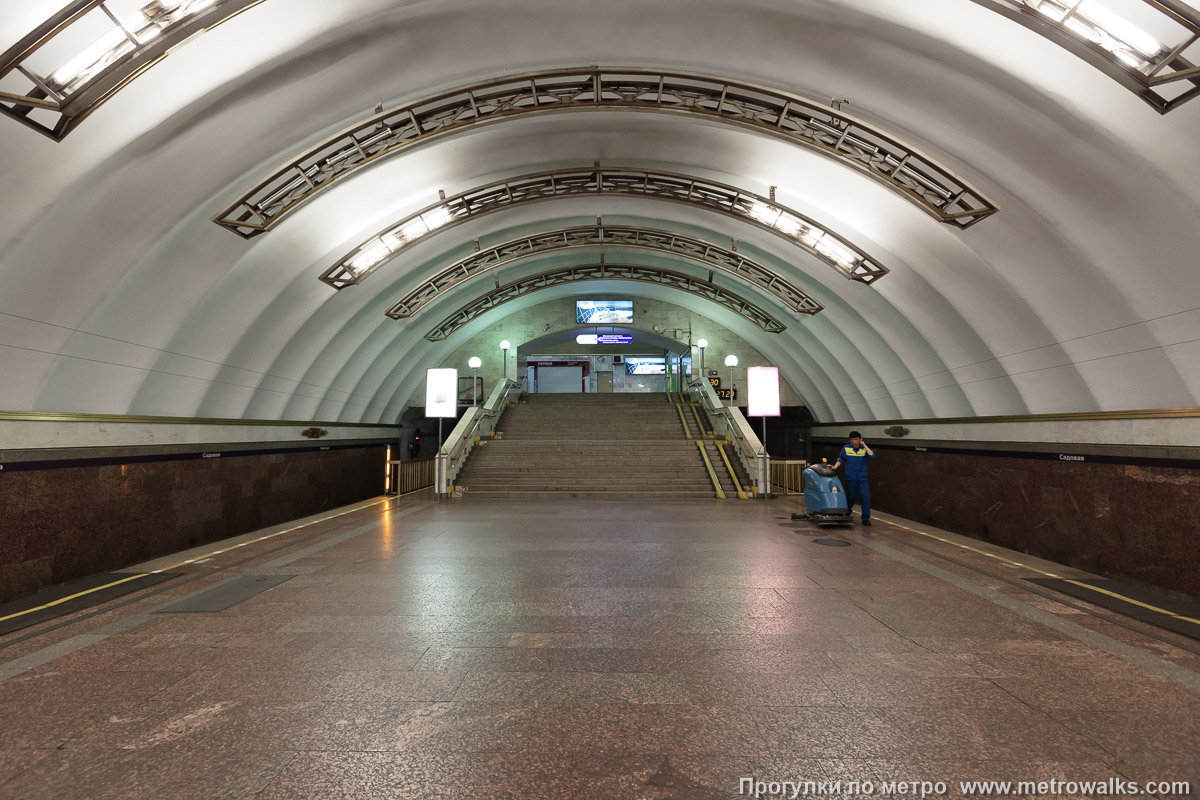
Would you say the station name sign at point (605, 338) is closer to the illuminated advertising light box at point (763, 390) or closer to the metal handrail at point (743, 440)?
the metal handrail at point (743, 440)

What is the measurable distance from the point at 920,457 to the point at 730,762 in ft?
37.2

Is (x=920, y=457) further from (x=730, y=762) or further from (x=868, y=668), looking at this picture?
(x=730, y=762)

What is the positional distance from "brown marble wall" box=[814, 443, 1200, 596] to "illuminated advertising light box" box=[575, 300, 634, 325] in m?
13.9

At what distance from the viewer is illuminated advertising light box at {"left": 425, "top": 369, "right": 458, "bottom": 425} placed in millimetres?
14672

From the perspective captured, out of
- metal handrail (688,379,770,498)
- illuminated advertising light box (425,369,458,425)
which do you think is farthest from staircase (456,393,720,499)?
illuminated advertising light box (425,369,458,425)

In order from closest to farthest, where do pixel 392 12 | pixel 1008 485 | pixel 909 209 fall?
pixel 392 12
pixel 909 209
pixel 1008 485

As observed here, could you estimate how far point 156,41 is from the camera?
4.53 meters

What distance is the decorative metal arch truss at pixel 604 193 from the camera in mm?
10125

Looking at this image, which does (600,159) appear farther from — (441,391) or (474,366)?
(474,366)

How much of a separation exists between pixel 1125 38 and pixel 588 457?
1299 centimetres

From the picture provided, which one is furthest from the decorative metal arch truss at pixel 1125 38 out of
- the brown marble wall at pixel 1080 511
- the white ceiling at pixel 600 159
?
the brown marble wall at pixel 1080 511

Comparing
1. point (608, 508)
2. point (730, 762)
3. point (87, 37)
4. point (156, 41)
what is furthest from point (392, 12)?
point (608, 508)

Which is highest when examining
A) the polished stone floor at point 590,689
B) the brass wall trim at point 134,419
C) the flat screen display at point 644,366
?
the flat screen display at point 644,366

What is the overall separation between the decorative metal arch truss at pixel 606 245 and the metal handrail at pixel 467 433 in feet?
11.8
